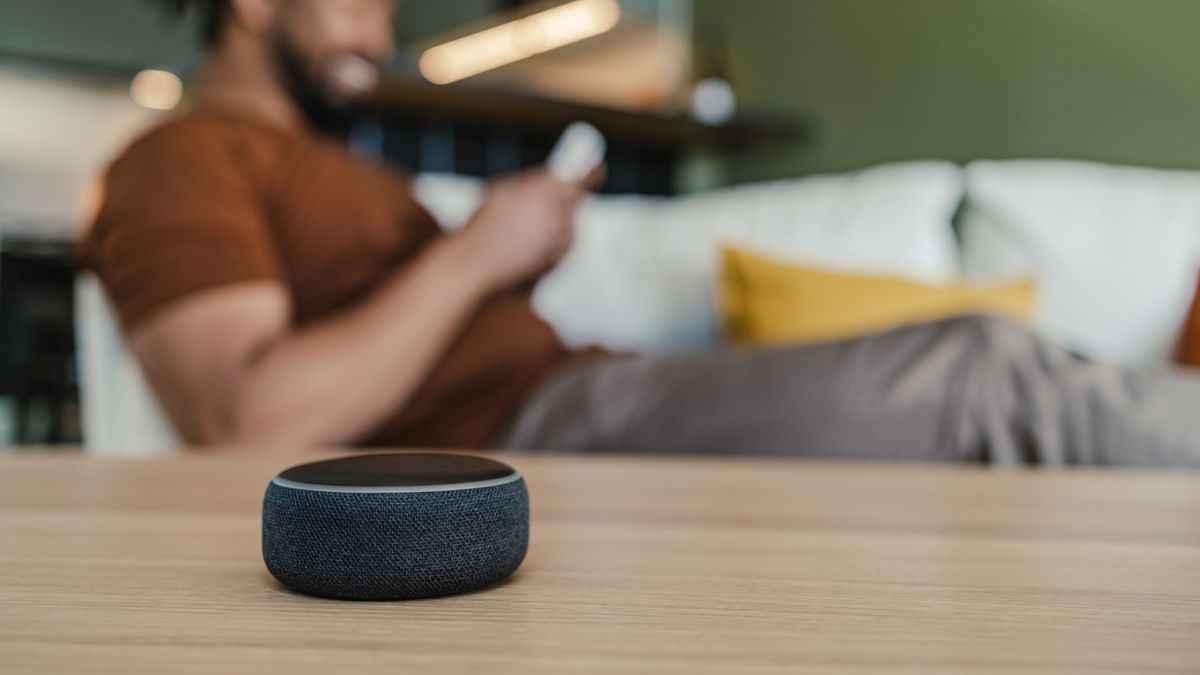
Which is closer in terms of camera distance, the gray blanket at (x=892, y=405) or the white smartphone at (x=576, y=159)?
the gray blanket at (x=892, y=405)

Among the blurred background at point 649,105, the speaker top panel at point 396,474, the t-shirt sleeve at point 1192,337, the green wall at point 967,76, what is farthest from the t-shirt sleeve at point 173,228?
the blurred background at point 649,105

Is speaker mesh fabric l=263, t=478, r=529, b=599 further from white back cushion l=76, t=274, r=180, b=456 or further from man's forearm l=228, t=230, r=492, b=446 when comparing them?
white back cushion l=76, t=274, r=180, b=456

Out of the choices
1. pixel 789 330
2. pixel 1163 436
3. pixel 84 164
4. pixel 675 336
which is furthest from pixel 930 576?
pixel 84 164

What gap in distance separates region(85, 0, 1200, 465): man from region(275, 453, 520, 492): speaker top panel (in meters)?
0.56

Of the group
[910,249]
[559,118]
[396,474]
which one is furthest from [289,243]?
[559,118]

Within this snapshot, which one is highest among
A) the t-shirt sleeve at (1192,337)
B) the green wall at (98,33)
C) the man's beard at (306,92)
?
the green wall at (98,33)

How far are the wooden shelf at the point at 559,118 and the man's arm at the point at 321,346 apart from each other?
181 cm

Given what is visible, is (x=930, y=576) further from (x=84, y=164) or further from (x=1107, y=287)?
(x=84, y=164)

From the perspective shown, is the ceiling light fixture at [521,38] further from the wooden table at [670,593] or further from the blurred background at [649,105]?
the wooden table at [670,593]

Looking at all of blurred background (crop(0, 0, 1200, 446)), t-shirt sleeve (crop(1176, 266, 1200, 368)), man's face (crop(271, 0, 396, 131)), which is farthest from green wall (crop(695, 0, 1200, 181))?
man's face (crop(271, 0, 396, 131))

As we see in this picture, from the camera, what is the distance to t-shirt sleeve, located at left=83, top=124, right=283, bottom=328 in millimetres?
997

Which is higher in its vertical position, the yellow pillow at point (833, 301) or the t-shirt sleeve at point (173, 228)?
the t-shirt sleeve at point (173, 228)

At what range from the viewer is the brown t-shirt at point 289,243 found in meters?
1.01

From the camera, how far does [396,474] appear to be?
0.29 m
